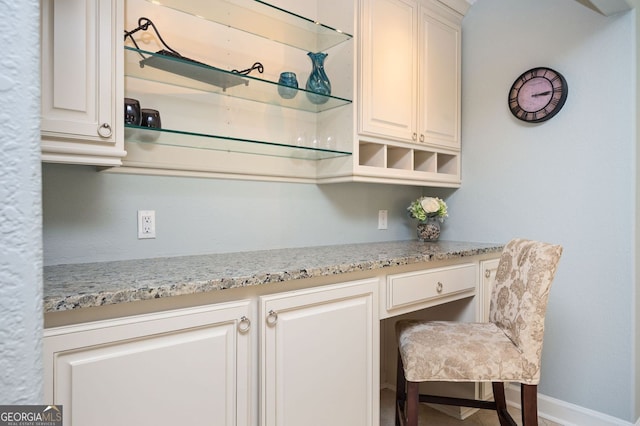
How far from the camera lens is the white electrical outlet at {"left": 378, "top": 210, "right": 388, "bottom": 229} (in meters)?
2.38

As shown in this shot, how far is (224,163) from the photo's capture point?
1.70 meters

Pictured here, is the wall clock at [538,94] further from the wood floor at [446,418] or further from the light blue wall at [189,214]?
the wood floor at [446,418]

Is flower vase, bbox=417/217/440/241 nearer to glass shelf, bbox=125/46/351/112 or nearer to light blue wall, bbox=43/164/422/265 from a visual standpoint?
light blue wall, bbox=43/164/422/265

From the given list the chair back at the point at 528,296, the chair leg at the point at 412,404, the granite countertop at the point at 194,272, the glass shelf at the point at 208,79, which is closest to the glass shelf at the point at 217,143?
the glass shelf at the point at 208,79

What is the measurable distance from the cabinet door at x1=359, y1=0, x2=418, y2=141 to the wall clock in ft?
2.05

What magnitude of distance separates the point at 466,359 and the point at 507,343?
0.66ft

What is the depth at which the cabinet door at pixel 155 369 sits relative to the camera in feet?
2.93

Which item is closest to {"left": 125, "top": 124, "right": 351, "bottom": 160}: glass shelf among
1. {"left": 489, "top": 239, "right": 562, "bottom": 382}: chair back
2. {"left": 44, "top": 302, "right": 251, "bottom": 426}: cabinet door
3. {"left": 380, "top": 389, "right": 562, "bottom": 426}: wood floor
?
{"left": 44, "top": 302, "right": 251, "bottom": 426}: cabinet door

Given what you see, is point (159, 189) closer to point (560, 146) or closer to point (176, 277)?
point (176, 277)

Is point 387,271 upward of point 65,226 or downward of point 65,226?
downward

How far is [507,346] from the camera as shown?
1.45 m

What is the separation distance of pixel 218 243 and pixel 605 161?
77.6 inches

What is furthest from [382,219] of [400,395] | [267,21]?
[267,21]

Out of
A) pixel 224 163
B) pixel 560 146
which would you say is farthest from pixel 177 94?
pixel 560 146
